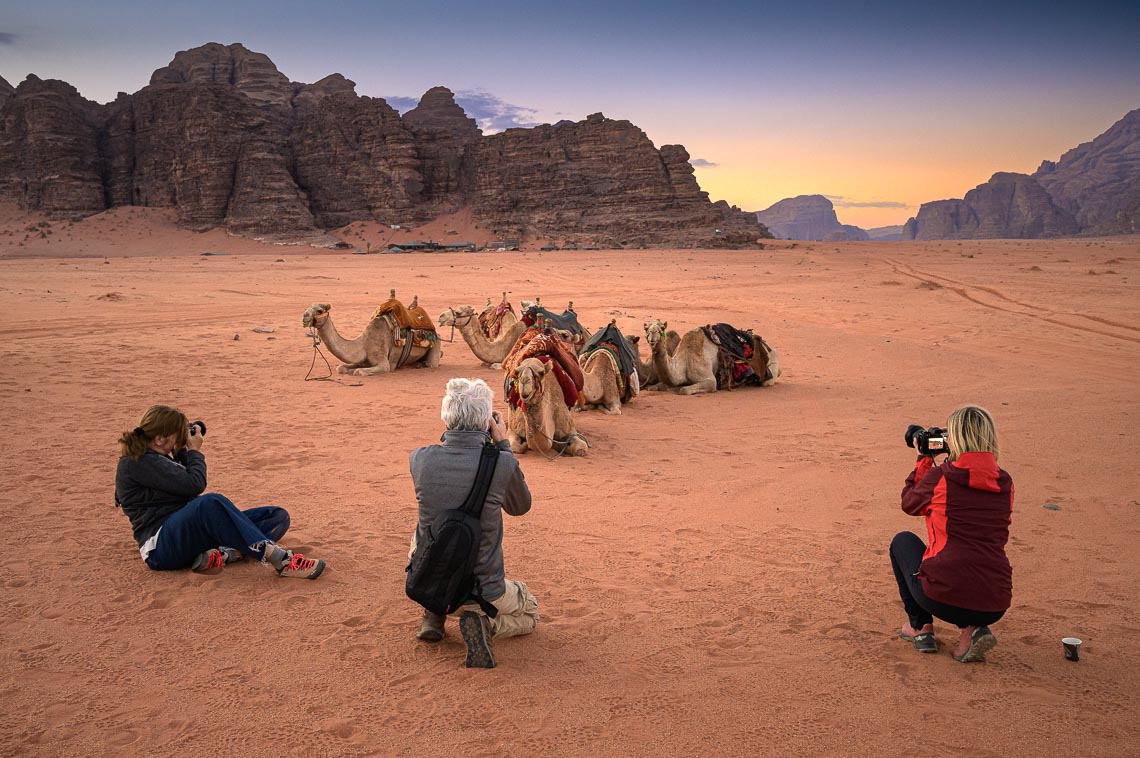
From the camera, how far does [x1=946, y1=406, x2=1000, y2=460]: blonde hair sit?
3.76 m

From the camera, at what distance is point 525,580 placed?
5094 millimetres

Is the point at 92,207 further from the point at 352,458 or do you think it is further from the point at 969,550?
the point at 969,550

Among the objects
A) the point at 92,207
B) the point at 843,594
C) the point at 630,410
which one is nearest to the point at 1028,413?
the point at 630,410

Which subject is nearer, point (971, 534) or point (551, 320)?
point (971, 534)

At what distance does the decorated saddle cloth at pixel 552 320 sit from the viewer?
11.1 m

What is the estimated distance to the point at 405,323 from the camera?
12602mm

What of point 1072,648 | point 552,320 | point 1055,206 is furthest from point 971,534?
point 1055,206

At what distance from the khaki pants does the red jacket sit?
6.80ft

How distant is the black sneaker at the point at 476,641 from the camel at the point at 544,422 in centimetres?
387

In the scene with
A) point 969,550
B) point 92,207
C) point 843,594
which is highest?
point 92,207

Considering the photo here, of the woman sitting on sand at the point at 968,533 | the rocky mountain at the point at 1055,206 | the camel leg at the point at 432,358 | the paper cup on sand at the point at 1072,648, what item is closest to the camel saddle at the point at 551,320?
the camel leg at the point at 432,358

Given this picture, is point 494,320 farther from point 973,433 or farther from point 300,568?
point 973,433

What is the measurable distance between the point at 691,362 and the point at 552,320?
2398 millimetres

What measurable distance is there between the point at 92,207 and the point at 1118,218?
Result: 157958 mm
